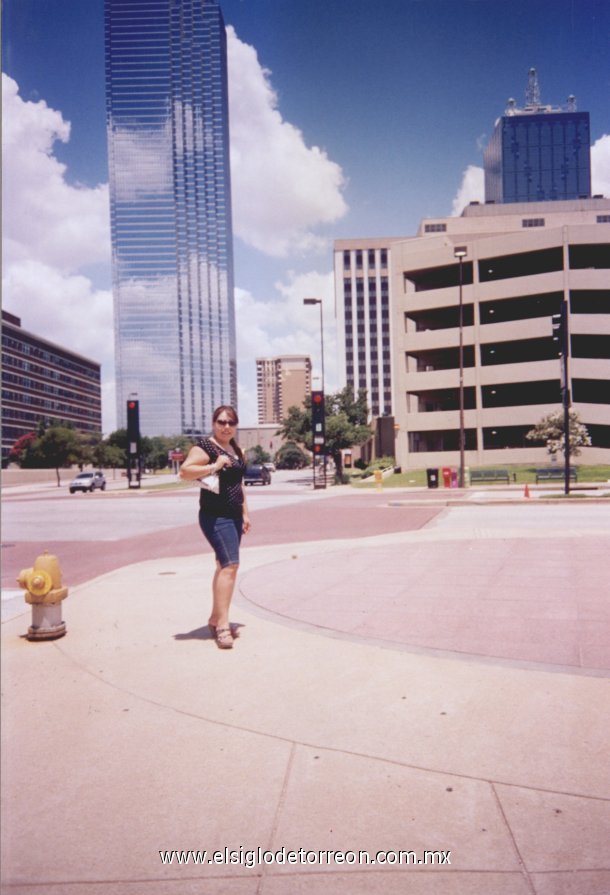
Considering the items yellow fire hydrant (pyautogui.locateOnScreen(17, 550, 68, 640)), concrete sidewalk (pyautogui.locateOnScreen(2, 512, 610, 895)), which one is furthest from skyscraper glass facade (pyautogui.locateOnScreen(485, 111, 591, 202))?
yellow fire hydrant (pyautogui.locateOnScreen(17, 550, 68, 640))

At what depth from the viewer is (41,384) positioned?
202 inches

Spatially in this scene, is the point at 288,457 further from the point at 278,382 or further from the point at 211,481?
the point at 278,382

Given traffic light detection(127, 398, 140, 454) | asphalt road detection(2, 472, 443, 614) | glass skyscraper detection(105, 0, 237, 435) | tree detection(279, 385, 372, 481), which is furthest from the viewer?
tree detection(279, 385, 372, 481)

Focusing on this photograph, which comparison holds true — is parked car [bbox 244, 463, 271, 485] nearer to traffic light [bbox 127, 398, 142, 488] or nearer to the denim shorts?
the denim shorts

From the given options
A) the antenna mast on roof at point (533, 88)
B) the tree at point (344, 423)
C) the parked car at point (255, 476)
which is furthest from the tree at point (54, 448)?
the tree at point (344, 423)

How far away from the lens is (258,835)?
2416 millimetres

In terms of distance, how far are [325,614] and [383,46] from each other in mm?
4342

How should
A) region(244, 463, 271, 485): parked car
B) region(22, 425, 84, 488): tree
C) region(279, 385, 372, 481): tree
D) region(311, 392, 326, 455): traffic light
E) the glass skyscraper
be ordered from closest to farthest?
the glass skyscraper < region(311, 392, 326, 455): traffic light < region(244, 463, 271, 485): parked car < region(22, 425, 84, 488): tree < region(279, 385, 372, 481): tree

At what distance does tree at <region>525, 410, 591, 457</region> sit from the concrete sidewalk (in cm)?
64

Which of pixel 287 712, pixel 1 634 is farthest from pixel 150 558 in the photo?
pixel 287 712

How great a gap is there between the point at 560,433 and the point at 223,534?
2.47 metres

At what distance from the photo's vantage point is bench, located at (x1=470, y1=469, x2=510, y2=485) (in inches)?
193

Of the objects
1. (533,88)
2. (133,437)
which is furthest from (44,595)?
(533,88)

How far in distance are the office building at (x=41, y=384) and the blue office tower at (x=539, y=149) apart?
2589 mm
